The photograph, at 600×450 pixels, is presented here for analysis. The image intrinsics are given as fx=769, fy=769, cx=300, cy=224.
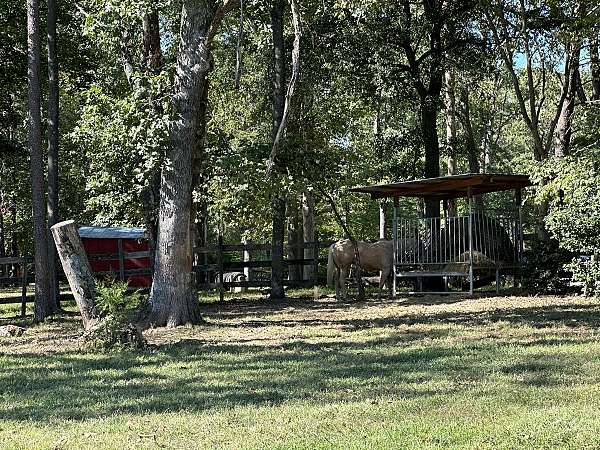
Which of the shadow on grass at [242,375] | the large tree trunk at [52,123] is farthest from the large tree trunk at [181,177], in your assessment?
the large tree trunk at [52,123]

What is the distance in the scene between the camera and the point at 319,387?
714 cm

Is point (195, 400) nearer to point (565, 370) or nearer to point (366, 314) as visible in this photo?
point (565, 370)

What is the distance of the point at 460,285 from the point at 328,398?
16982 mm

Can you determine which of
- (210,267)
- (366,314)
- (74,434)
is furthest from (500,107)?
(74,434)

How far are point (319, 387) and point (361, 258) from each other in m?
12.6

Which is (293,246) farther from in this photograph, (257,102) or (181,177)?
(181,177)

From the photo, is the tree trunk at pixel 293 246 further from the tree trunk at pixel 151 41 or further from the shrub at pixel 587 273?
the shrub at pixel 587 273

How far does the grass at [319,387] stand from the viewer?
526 centimetres

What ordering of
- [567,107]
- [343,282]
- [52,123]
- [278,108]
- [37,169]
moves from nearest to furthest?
[37,169] → [52,123] → [343,282] → [278,108] → [567,107]

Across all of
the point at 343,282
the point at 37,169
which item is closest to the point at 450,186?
the point at 343,282

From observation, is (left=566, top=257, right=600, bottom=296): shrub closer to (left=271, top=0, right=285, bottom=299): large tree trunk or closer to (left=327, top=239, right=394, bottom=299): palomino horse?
(left=327, top=239, right=394, bottom=299): palomino horse

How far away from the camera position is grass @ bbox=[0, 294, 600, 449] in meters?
5.26

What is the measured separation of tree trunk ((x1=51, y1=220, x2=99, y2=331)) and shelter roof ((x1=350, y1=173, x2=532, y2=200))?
356 inches

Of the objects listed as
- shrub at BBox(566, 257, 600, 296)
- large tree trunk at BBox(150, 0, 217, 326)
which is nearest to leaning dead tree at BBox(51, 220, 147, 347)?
large tree trunk at BBox(150, 0, 217, 326)
